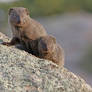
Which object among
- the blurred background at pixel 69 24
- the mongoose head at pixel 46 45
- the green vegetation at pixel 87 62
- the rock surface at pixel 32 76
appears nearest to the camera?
the rock surface at pixel 32 76

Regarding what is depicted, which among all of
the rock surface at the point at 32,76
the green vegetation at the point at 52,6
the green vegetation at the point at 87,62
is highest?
the rock surface at the point at 32,76

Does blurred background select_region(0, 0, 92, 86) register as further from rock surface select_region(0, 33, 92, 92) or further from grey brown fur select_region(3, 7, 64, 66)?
rock surface select_region(0, 33, 92, 92)

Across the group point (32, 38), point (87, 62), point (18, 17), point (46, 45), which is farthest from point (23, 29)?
Answer: point (87, 62)

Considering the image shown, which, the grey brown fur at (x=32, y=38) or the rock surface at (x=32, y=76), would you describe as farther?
the grey brown fur at (x=32, y=38)

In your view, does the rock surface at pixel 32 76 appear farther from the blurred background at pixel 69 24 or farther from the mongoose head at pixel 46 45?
the blurred background at pixel 69 24

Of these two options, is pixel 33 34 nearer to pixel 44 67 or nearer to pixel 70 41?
pixel 44 67

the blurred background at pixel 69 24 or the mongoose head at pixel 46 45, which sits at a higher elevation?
the mongoose head at pixel 46 45

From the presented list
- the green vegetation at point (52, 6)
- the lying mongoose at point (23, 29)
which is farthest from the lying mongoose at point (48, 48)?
the green vegetation at point (52, 6)

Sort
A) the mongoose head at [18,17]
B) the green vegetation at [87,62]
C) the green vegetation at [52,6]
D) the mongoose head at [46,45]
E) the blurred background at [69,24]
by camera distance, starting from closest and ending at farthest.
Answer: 1. the mongoose head at [46,45]
2. the mongoose head at [18,17]
3. the green vegetation at [87,62]
4. the blurred background at [69,24]
5. the green vegetation at [52,6]
